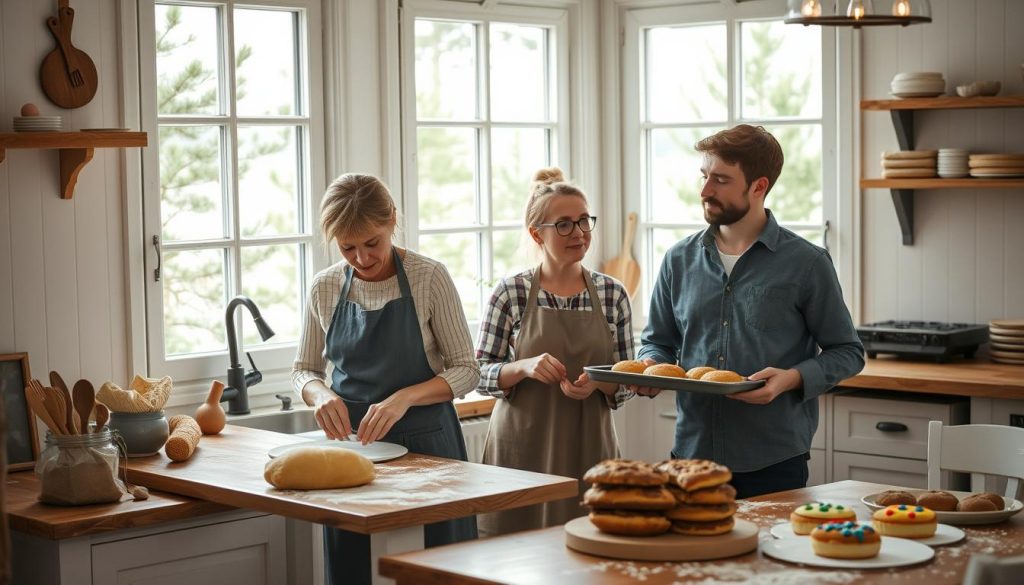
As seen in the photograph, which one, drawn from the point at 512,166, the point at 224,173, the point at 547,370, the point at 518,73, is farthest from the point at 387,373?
the point at 518,73

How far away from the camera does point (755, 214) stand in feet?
10.8

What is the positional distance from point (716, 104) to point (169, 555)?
304cm

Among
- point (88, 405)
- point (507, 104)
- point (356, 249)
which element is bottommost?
point (88, 405)

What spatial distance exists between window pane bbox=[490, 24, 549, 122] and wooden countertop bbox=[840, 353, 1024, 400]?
169cm

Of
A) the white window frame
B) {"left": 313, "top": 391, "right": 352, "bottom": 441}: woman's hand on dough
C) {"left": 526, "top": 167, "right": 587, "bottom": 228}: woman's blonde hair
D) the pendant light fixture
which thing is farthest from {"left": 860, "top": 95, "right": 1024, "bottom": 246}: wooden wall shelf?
{"left": 313, "top": 391, "right": 352, "bottom": 441}: woman's hand on dough

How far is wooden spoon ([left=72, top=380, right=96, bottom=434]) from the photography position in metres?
3.11

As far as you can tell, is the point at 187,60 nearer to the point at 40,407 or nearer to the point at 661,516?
the point at 40,407

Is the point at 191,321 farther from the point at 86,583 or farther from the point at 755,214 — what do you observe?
the point at 755,214

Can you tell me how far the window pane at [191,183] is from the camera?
4.21 metres

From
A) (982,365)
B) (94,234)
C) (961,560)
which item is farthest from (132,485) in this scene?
(982,365)

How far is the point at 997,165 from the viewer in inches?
178

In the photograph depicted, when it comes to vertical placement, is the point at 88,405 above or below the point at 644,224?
below

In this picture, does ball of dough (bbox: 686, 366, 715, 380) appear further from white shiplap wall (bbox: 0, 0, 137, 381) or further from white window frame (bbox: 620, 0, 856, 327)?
white window frame (bbox: 620, 0, 856, 327)

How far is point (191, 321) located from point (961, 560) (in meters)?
2.69
